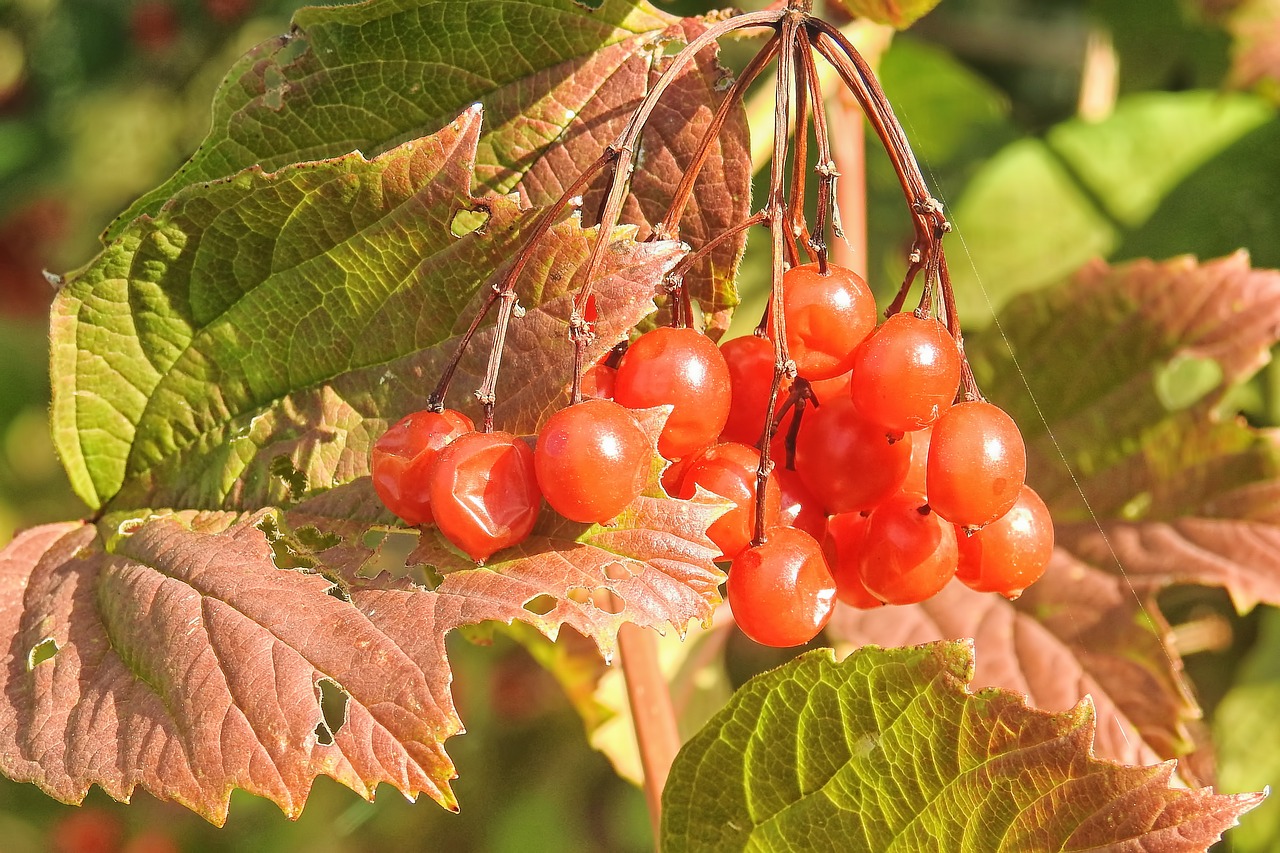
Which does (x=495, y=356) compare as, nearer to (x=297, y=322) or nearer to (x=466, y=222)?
(x=466, y=222)

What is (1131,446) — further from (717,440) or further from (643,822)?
(643,822)

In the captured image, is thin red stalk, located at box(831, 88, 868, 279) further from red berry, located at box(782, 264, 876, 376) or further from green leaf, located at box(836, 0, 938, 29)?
red berry, located at box(782, 264, 876, 376)

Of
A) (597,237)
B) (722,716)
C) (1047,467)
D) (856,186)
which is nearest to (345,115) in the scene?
(597,237)

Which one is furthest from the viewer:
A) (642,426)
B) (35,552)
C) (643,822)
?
(643,822)

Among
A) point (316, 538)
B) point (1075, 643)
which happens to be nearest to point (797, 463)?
point (316, 538)

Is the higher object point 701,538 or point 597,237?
point 597,237

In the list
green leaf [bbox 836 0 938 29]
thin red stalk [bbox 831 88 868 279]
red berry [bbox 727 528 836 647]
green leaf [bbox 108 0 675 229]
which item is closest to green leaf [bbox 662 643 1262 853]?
red berry [bbox 727 528 836 647]

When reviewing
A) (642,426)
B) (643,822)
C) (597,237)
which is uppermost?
(597,237)
